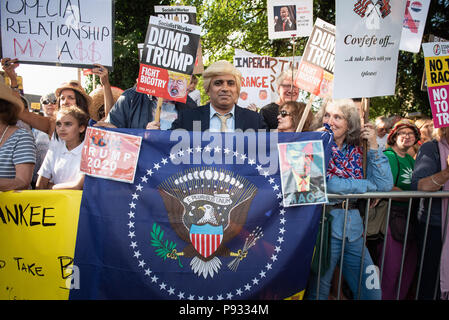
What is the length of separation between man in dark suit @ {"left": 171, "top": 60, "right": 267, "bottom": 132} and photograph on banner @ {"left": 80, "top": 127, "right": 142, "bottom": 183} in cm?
71

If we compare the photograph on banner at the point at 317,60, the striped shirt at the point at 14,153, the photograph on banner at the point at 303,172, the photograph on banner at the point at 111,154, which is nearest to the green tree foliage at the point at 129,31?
the striped shirt at the point at 14,153

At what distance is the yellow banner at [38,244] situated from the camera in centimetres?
285

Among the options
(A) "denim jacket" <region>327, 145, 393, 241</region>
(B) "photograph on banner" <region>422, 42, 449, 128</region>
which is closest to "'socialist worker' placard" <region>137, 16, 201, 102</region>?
(A) "denim jacket" <region>327, 145, 393, 241</region>

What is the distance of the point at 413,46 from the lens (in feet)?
17.0

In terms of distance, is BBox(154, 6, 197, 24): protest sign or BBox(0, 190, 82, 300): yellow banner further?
BBox(154, 6, 197, 24): protest sign

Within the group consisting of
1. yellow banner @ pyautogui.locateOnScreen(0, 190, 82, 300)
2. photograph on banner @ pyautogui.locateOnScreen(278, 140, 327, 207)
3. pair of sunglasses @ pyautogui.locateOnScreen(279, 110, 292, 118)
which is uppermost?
pair of sunglasses @ pyautogui.locateOnScreen(279, 110, 292, 118)

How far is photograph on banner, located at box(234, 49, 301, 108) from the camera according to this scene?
269 inches

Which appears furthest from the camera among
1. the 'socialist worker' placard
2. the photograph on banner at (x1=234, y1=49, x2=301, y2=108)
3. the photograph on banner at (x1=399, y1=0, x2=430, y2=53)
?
the photograph on banner at (x1=234, y1=49, x2=301, y2=108)

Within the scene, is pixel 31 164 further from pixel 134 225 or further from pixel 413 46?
pixel 413 46

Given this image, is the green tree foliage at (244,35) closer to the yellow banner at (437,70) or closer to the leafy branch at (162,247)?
the yellow banner at (437,70)

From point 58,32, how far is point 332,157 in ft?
9.93

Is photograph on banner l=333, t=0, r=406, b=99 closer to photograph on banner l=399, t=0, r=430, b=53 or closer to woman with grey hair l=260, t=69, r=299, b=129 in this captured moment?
woman with grey hair l=260, t=69, r=299, b=129

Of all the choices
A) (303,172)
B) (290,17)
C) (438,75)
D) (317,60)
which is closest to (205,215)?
(303,172)
